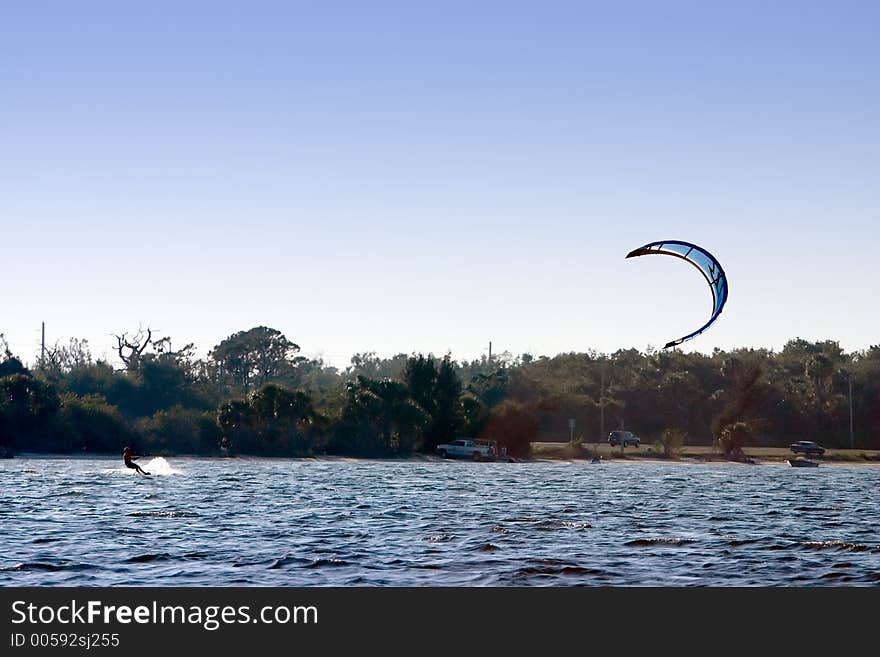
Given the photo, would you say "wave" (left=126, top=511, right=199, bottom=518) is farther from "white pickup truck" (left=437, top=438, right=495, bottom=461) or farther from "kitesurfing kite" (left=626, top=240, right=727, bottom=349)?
"white pickup truck" (left=437, top=438, right=495, bottom=461)

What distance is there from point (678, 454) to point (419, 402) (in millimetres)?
25787

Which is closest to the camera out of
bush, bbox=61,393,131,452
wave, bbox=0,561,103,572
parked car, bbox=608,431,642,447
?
wave, bbox=0,561,103,572

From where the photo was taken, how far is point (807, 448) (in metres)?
114

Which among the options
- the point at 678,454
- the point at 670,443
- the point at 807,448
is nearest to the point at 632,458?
the point at 678,454

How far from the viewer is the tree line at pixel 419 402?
3819 inches

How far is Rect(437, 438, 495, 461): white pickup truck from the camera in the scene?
103312mm

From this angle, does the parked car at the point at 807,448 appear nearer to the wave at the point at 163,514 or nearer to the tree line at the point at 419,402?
the tree line at the point at 419,402

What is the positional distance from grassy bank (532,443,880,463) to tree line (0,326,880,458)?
1.92 metres

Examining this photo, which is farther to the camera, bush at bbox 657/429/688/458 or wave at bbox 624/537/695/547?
bush at bbox 657/429/688/458

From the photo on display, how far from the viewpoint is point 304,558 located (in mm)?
29531

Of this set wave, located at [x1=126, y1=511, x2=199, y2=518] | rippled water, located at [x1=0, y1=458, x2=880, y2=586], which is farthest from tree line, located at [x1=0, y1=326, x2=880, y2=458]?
wave, located at [x1=126, y1=511, x2=199, y2=518]
